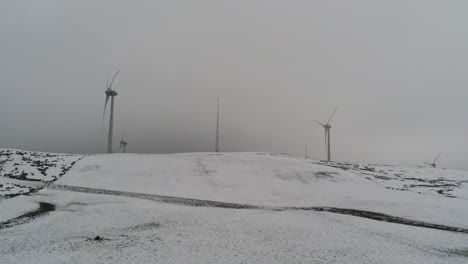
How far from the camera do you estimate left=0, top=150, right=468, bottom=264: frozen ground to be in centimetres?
1476

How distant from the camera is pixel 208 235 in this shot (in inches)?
682

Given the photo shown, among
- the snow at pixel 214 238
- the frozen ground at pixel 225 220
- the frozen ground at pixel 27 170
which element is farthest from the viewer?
the frozen ground at pixel 27 170

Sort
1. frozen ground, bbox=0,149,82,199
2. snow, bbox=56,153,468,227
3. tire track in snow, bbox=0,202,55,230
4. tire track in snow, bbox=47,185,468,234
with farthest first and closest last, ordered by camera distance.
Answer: frozen ground, bbox=0,149,82,199, snow, bbox=56,153,468,227, tire track in snow, bbox=47,185,468,234, tire track in snow, bbox=0,202,55,230

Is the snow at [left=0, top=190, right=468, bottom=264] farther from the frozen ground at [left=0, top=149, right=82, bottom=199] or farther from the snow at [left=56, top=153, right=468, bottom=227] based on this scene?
the frozen ground at [left=0, top=149, right=82, bottom=199]

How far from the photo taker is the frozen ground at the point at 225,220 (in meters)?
14.8

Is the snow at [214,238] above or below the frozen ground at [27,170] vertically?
below

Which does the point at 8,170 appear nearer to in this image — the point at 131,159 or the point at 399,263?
the point at 131,159

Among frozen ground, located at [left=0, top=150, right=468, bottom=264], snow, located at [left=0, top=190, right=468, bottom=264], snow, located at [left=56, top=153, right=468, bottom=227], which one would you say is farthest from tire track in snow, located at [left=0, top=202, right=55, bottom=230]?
snow, located at [left=56, top=153, right=468, bottom=227]

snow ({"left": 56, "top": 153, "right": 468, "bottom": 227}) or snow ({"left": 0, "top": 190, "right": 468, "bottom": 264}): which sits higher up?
snow ({"left": 56, "top": 153, "right": 468, "bottom": 227})

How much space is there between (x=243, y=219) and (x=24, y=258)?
37.9 ft

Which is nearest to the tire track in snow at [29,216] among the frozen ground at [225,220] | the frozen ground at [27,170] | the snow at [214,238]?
the frozen ground at [225,220]

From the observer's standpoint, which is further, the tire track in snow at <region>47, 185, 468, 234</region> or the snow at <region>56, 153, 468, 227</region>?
the snow at <region>56, 153, 468, 227</region>

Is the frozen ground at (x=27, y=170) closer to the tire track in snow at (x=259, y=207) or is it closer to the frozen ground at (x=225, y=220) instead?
the frozen ground at (x=225, y=220)

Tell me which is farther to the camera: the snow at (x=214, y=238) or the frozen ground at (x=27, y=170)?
the frozen ground at (x=27, y=170)
